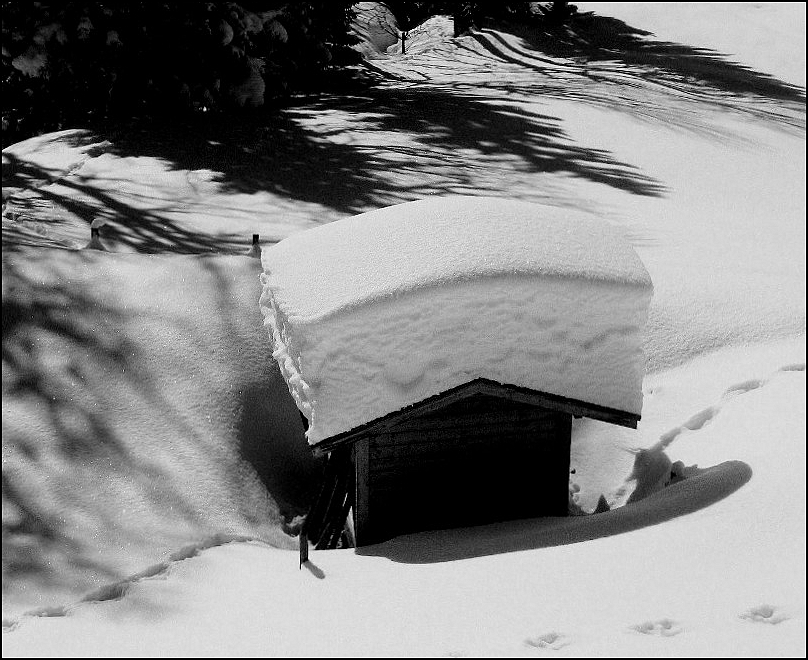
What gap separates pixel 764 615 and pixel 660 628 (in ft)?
1.32

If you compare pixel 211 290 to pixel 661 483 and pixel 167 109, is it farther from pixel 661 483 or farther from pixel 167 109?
pixel 167 109

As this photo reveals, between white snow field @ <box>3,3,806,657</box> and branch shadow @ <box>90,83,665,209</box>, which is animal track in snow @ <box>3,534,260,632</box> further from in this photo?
branch shadow @ <box>90,83,665,209</box>

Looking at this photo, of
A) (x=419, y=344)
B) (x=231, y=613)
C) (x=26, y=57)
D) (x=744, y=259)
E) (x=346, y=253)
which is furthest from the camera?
(x=26, y=57)

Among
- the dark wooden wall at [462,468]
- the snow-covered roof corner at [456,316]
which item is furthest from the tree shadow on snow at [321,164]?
the dark wooden wall at [462,468]

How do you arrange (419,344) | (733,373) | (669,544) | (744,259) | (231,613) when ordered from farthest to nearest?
(744,259), (733,373), (419,344), (669,544), (231,613)

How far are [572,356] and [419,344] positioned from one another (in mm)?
852

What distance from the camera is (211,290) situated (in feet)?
21.6

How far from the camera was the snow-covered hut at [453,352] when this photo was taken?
4.66 meters

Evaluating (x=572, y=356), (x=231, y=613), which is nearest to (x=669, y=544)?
(x=572, y=356)

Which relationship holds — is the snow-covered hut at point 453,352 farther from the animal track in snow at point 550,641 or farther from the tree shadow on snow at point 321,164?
the tree shadow on snow at point 321,164

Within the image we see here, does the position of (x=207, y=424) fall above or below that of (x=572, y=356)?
below

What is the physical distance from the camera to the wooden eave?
4656 millimetres

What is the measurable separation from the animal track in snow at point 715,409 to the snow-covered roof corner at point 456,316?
1.20 meters

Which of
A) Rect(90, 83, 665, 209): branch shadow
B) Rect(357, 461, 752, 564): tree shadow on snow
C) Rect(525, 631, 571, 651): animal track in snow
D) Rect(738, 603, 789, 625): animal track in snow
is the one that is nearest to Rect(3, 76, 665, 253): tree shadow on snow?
Rect(90, 83, 665, 209): branch shadow
